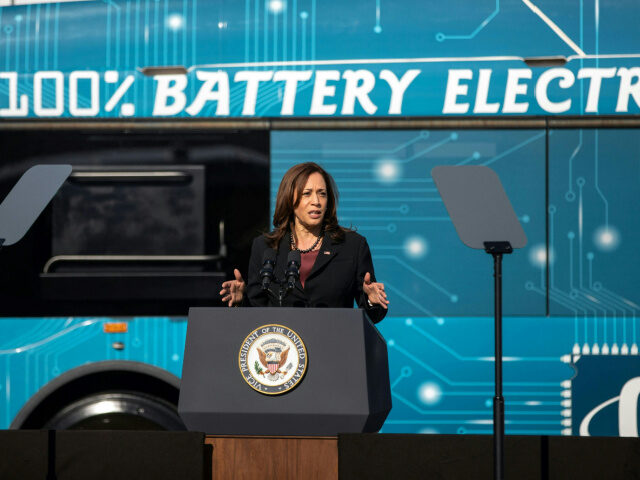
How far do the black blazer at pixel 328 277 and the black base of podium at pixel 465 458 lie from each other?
69 cm

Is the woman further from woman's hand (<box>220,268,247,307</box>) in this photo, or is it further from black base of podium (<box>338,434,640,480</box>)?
black base of podium (<box>338,434,640,480</box>)

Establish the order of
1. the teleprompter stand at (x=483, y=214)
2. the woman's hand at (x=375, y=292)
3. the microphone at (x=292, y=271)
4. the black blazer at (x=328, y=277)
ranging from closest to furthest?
the microphone at (x=292, y=271)
the teleprompter stand at (x=483, y=214)
the woman's hand at (x=375, y=292)
the black blazer at (x=328, y=277)

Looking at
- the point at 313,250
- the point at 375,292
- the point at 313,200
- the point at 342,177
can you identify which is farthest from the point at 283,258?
the point at 342,177

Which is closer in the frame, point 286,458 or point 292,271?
point 286,458

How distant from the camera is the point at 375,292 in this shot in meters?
2.82

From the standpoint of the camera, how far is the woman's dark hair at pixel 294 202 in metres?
3.06

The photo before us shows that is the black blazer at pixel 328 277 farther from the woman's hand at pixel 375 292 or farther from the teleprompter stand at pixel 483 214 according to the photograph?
the teleprompter stand at pixel 483 214

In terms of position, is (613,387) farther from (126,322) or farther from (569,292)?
(126,322)

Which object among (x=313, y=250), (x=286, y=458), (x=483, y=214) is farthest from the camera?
(x=313, y=250)

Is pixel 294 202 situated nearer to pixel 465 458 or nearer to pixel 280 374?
pixel 280 374

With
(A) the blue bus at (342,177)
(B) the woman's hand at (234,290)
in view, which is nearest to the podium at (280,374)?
(B) the woman's hand at (234,290)

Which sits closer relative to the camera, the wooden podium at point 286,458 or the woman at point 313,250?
the wooden podium at point 286,458

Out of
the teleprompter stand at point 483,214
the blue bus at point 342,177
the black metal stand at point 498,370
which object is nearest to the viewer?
the black metal stand at point 498,370

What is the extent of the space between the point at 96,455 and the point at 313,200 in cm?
131
